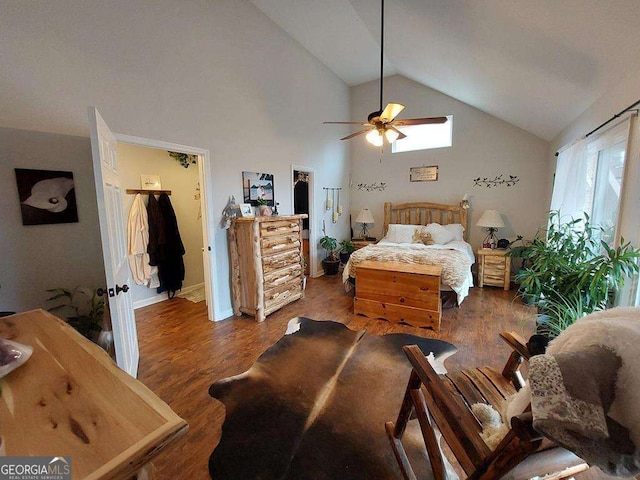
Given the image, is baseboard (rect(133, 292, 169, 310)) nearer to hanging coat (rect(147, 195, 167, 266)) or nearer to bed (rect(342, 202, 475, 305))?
hanging coat (rect(147, 195, 167, 266))

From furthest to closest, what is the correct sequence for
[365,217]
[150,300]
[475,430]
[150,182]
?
[365,217]
[150,300]
[150,182]
[475,430]

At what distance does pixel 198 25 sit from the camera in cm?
275

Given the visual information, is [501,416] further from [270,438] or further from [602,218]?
[602,218]

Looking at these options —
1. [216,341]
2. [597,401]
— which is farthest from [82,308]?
[597,401]

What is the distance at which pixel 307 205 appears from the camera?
5043 mm

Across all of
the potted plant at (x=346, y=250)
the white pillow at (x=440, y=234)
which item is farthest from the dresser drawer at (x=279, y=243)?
the white pillow at (x=440, y=234)

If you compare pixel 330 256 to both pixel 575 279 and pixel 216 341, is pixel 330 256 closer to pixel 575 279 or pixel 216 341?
→ pixel 216 341

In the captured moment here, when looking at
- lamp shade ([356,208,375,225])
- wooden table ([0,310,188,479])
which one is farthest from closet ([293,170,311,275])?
wooden table ([0,310,188,479])

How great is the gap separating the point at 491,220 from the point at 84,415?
505cm

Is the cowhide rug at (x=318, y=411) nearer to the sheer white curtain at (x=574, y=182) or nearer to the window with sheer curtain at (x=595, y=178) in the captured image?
the window with sheer curtain at (x=595, y=178)

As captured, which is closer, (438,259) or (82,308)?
(82,308)

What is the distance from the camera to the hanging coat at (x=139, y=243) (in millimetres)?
3492

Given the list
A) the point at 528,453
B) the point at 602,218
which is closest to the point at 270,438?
the point at 528,453

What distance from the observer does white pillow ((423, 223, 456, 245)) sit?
14.5ft
